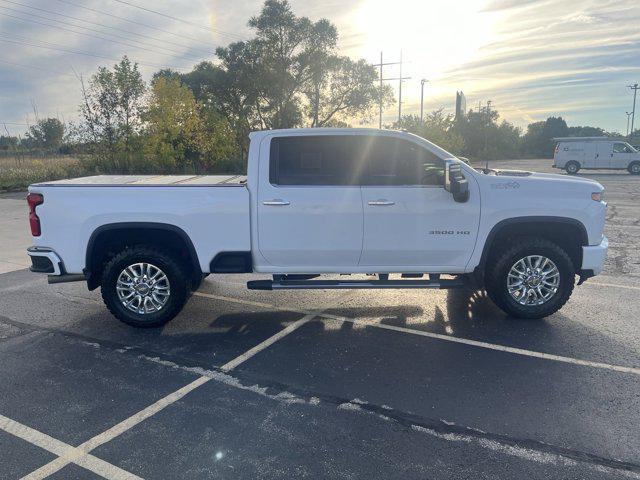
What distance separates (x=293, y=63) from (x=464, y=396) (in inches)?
1291

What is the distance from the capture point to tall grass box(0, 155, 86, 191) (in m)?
20.0

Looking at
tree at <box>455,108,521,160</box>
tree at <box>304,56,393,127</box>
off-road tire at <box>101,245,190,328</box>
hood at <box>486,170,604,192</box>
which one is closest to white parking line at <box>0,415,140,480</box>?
off-road tire at <box>101,245,190,328</box>

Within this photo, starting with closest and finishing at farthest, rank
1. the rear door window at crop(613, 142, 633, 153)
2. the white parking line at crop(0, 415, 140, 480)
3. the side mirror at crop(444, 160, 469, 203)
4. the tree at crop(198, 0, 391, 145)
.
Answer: the white parking line at crop(0, 415, 140, 480)
the side mirror at crop(444, 160, 469, 203)
the rear door window at crop(613, 142, 633, 153)
the tree at crop(198, 0, 391, 145)

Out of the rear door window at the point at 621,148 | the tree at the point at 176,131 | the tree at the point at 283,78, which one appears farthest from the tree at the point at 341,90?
the rear door window at the point at 621,148

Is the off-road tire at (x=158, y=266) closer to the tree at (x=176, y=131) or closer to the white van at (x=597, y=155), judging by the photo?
the tree at (x=176, y=131)

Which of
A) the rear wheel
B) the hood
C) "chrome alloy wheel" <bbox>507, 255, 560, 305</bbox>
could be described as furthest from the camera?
the rear wheel

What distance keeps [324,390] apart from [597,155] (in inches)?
1140

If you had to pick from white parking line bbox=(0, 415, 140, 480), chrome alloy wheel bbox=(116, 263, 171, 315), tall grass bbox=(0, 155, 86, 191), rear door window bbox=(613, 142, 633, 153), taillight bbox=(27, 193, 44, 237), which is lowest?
white parking line bbox=(0, 415, 140, 480)

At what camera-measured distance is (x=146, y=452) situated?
9.51ft

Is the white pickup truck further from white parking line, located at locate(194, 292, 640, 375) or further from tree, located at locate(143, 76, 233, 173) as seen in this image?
tree, located at locate(143, 76, 233, 173)

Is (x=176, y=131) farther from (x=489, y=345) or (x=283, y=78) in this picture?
(x=489, y=345)

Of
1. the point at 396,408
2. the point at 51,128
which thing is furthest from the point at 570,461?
the point at 51,128

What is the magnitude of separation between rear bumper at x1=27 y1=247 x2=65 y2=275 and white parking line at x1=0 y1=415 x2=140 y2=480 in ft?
5.88

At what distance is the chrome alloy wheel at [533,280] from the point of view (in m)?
4.89
